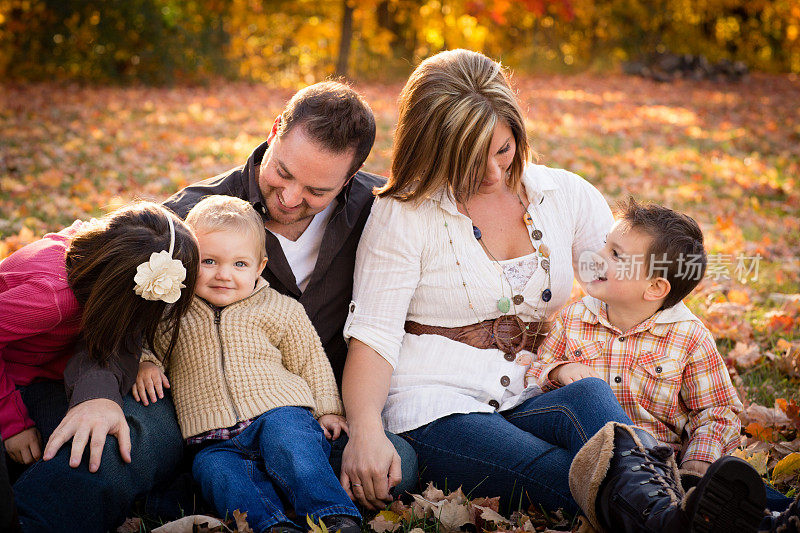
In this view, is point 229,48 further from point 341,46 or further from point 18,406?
point 18,406

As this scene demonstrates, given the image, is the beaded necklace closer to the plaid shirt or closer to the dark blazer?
the plaid shirt

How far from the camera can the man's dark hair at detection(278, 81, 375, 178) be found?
8.72 feet

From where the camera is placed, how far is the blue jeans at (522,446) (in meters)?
2.32

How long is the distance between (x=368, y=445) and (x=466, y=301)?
0.65 m

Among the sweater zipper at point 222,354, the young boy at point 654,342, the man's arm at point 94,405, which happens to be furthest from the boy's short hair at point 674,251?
the man's arm at point 94,405

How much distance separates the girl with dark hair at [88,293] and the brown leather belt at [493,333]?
0.88 meters

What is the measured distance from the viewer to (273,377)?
8.26ft

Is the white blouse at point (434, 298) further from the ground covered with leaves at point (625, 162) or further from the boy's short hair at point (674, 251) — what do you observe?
the ground covered with leaves at point (625, 162)

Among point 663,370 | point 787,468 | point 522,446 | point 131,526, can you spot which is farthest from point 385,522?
point 787,468

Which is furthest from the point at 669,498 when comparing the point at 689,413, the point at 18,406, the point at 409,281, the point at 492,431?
the point at 18,406

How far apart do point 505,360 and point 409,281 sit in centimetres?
45

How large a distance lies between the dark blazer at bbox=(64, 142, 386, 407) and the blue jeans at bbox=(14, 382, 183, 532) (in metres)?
0.64

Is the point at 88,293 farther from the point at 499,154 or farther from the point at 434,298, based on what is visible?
the point at 499,154

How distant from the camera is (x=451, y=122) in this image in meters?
2.52
